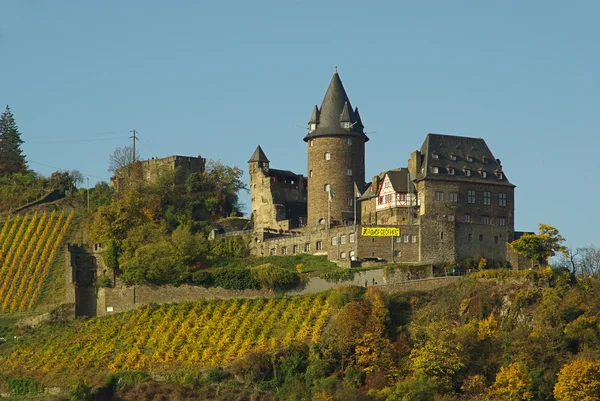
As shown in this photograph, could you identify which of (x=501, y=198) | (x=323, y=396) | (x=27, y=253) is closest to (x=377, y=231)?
(x=501, y=198)

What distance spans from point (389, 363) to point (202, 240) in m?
21.7

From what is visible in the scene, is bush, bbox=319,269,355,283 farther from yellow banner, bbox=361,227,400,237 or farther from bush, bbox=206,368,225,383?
bush, bbox=206,368,225,383

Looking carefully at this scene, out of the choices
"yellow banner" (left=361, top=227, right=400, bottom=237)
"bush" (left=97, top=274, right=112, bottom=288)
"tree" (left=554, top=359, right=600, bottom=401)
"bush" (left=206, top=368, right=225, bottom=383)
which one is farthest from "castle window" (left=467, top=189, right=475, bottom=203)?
"bush" (left=97, top=274, right=112, bottom=288)

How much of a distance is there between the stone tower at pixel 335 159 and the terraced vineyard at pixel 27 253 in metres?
16.8

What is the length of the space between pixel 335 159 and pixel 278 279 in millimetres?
12132

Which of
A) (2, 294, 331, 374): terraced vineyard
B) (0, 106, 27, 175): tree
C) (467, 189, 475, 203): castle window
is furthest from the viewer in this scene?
(0, 106, 27, 175): tree

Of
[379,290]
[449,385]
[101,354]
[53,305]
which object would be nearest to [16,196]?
[53,305]

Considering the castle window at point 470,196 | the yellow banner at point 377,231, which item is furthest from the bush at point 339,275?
the castle window at point 470,196

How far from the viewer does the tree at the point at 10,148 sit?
113 metres

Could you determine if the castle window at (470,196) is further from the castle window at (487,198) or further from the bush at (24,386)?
the bush at (24,386)

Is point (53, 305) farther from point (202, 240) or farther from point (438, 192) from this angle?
point (438, 192)

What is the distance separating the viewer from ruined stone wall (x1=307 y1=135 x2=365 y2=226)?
287 feet

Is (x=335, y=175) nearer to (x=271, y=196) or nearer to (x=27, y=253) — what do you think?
(x=271, y=196)

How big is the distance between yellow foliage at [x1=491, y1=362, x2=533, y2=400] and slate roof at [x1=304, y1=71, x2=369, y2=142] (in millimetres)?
25283
